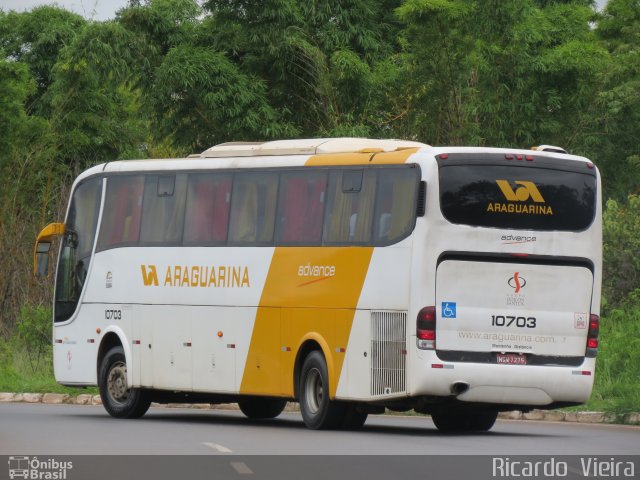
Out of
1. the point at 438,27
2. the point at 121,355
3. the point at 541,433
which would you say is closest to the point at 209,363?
the point at 121,355

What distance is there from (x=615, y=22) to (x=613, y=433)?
35.0m

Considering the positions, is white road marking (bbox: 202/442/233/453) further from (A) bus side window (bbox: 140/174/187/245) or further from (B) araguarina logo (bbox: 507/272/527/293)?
(A) bus side window (bbox: 140/174/187/245)

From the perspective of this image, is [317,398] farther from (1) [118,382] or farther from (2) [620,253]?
(2) [620,253]

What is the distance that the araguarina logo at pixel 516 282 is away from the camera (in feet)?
69.6

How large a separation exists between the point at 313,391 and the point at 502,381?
2775 millimetres

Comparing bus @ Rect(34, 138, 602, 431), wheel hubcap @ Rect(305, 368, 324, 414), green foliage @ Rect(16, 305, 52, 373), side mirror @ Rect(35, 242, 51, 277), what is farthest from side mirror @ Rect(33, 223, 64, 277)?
green foliage @ Rect(16, 305, 52, 373)

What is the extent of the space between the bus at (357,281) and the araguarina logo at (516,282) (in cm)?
2

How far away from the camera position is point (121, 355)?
25.8m

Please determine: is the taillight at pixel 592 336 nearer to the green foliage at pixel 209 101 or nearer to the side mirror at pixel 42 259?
the side mirror at pixel 42 259

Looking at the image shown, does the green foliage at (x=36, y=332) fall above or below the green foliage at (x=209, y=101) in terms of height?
below

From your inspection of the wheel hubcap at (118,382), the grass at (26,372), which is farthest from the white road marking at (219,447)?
the grass at (26,372)

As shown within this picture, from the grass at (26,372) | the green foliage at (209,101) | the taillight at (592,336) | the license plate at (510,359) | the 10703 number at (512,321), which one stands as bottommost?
the grass at (26,372)
